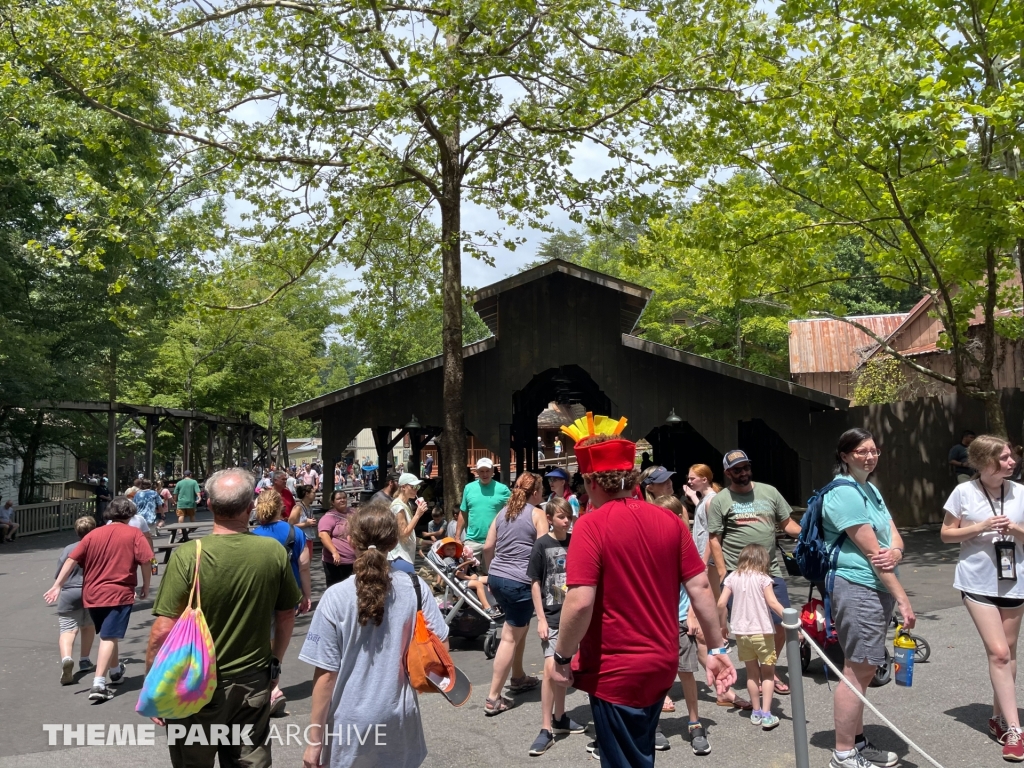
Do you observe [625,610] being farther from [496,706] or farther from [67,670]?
[67,670]

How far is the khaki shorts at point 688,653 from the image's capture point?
5.88 meters

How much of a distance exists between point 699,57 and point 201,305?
783 centimetres

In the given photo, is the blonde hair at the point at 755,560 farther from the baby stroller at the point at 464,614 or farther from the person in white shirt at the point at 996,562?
the baby stroller at the point at 464,614

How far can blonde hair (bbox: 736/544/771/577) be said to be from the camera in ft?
20.5

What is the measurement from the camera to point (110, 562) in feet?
24.9

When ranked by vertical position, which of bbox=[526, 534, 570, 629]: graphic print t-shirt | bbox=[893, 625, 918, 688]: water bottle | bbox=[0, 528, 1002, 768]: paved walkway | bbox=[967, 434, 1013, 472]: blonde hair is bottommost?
bbox=[0, 528, 1002, 768]: paved walkway

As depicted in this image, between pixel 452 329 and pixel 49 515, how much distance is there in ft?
57.9

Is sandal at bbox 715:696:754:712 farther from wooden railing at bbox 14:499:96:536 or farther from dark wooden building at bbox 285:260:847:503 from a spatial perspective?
wooden railing at bbox 14:499:96:536

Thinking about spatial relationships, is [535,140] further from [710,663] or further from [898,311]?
[898,311]

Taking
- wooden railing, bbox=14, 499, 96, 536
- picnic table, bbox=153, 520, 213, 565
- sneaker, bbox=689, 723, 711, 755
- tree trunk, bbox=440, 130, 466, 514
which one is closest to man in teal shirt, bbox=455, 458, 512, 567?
sneaker, bbox=689, 723, 711, 755

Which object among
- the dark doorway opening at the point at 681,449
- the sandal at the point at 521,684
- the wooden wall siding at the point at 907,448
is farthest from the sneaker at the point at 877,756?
the dark doorway opening at the point at 681,449

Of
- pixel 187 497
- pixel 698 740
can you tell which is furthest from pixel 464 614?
pixel 187 497

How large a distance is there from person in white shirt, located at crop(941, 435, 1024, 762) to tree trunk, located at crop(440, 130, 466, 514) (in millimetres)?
8276

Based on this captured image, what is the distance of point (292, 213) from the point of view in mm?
13641
